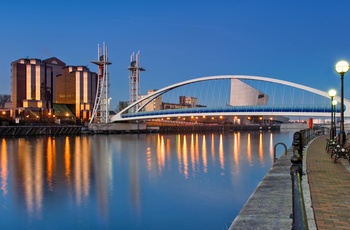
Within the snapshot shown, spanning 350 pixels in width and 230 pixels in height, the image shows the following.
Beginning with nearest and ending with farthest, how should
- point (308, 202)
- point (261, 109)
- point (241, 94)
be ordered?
point (308, 202) → point (261, 109) → point (241, 94)

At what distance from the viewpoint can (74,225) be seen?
34.6 ft

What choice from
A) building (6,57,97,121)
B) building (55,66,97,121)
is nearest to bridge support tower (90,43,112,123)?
building (6,57,97,121)

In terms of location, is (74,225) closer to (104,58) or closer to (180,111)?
(180,111)

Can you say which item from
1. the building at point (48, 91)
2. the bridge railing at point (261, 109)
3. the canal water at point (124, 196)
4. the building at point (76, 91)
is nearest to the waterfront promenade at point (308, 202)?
the canal water at point (124, 196)

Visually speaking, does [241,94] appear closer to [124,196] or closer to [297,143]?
[124,196]

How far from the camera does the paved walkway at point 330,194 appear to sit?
610cm

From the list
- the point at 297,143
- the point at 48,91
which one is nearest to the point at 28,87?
the point at 48,91

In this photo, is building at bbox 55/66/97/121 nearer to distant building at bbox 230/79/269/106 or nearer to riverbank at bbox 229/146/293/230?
distant building at bbox 230/79/269/106

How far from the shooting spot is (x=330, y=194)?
8.20 m

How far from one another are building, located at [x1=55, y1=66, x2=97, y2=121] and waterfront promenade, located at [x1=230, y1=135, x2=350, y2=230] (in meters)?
124

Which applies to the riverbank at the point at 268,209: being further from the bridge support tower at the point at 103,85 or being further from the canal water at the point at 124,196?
the bridge support tower at the point at 103,85

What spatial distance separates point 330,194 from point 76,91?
137 meters

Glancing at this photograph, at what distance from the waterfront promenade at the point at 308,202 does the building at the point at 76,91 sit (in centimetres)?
12401

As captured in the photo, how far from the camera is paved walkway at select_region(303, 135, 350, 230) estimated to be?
6102 mm
